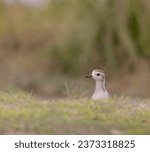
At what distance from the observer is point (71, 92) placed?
1498cm

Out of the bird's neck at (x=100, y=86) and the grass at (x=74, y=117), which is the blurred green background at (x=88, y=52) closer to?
the bird's neck at (x=100, y=86)

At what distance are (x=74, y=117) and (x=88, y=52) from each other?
51.4ft

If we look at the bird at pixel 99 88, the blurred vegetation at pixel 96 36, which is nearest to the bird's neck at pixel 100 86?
the bird at pixel 99 88

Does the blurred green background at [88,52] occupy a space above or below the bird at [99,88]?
above

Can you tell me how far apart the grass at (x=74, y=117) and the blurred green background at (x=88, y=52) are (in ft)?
41.2

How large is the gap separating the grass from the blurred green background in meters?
12.6

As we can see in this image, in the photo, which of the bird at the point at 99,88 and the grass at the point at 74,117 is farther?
the bird at the point at 99,88

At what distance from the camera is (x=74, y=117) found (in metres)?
12.4

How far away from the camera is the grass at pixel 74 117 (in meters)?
11.9

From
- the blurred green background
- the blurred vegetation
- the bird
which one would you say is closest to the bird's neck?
the bird

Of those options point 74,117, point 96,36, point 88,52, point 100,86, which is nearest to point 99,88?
point 100,86

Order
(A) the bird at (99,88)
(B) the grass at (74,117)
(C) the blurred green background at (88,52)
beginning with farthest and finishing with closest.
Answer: (C) the blurred green background at (88,52) < (A) the bird at (99,88) < (B) the grass at (74,117)

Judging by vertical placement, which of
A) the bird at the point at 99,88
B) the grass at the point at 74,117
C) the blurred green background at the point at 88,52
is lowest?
the grass at the point at 74,117

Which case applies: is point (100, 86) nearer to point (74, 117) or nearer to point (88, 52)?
point (74, 117)
